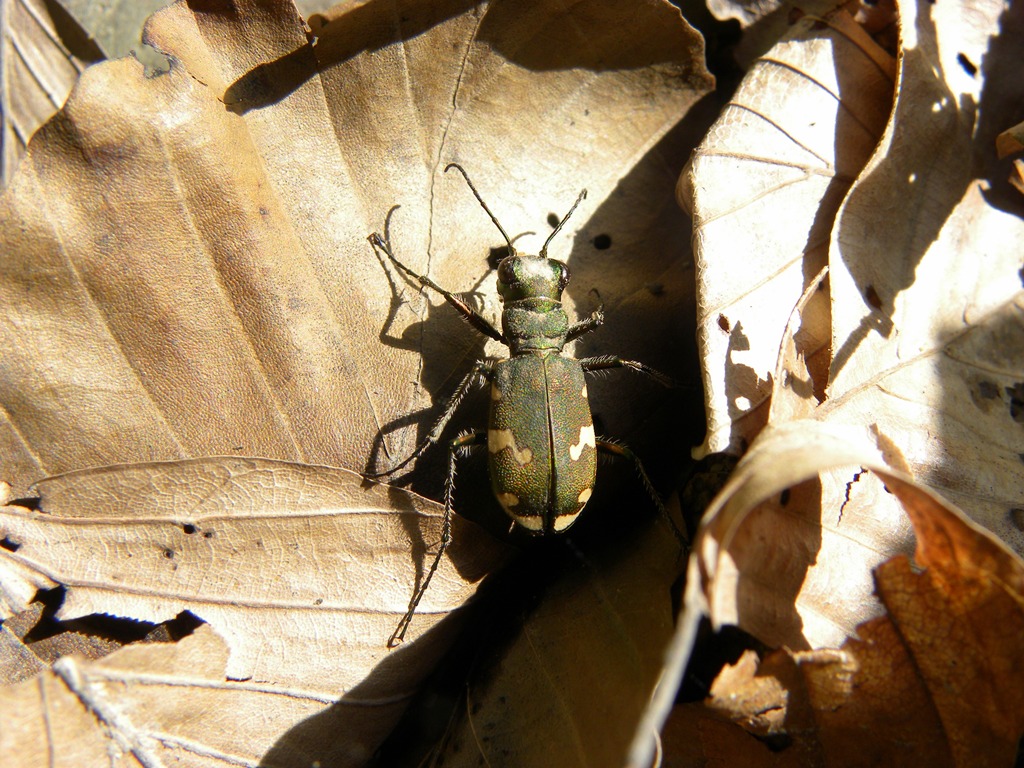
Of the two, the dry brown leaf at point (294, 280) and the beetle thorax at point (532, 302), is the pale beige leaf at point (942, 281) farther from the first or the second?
the beetle thorax at point (532, 302)

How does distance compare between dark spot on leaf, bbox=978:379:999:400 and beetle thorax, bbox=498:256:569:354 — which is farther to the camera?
beetle thorax, bbox=498:256:569:354

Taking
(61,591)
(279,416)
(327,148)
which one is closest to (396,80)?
(327,148)

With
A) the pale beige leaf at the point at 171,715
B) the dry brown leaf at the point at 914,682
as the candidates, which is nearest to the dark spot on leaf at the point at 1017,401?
the dry brown leaf at the point at 914,682

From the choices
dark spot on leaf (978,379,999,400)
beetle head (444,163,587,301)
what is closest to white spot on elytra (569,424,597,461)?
beetle head (444,163,587,301)

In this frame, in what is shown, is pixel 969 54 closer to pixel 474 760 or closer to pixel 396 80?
pixel 396 80

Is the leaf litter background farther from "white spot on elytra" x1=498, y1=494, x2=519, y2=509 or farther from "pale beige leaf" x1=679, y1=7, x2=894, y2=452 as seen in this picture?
"white spot on elytra" x1=498, y1=494, x2=519, y2=509

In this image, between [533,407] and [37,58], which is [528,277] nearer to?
[533,407]

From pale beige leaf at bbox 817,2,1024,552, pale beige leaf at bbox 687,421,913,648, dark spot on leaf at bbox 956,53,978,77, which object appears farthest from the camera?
dark spot on leaf at bbox 956,53,978,77
